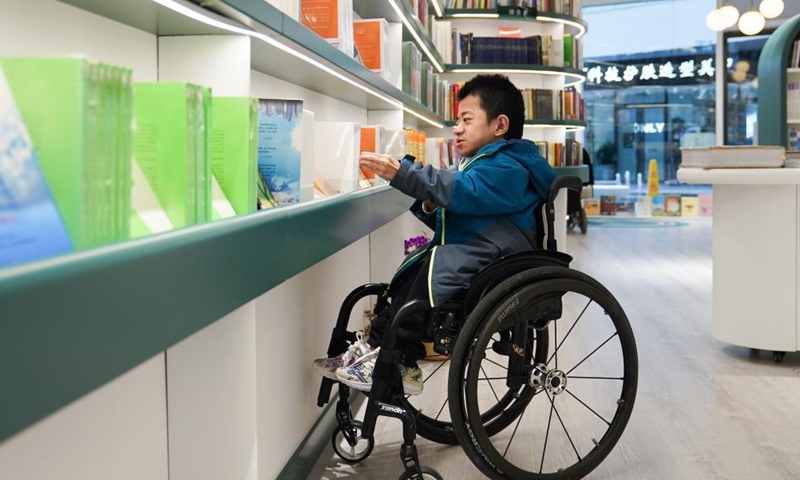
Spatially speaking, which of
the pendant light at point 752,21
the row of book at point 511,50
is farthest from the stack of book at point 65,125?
the pendant light at point 752,21

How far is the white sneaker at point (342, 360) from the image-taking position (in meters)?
2.33

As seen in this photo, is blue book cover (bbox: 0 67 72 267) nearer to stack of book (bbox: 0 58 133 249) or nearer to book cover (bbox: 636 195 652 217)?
stack of book (bbox: 0 58 133 249)

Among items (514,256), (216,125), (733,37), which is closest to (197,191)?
(216,125)

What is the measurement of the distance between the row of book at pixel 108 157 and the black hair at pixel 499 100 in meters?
1.19

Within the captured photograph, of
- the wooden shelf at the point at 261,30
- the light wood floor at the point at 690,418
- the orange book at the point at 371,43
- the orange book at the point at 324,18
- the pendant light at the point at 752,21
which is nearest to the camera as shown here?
the wooden shelf at the point at 261,30

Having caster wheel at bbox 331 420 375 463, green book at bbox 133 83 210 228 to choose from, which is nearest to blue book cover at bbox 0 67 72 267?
green book at bbox 133 83 210 228

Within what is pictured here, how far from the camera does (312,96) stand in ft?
9.37

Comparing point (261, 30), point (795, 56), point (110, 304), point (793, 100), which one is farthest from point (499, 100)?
point (793, 100)

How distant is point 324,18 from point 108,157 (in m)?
1.56

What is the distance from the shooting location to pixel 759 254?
3.65 metres

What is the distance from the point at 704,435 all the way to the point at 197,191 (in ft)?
7.04

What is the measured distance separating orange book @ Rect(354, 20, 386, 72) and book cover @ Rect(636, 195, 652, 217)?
10.6 meters

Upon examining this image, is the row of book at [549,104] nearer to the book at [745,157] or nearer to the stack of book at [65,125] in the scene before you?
the book at [745,157]

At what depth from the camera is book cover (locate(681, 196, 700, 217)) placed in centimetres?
1273
